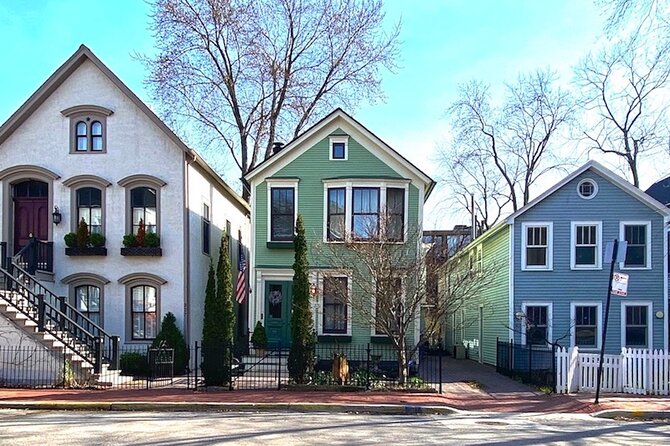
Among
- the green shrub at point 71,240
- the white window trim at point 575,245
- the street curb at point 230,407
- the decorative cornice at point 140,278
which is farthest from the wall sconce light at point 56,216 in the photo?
the white window trim at point 575,245

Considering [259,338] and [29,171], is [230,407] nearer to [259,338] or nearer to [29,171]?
[259,338]

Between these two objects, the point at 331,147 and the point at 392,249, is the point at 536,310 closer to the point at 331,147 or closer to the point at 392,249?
the point at 392,249

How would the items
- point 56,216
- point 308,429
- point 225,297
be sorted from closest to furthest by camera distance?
point 308,429 < point 225,297 < point 56,216

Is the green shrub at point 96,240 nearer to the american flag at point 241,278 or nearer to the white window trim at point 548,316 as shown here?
the american flag at point 241,278

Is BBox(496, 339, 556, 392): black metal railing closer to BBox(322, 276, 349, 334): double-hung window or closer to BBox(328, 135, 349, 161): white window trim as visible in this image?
BBox(322, 276, 349, 334): double-hung window

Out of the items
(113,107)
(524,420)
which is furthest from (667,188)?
(113,107)

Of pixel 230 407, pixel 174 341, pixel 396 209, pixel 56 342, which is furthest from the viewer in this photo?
pixel 396 209

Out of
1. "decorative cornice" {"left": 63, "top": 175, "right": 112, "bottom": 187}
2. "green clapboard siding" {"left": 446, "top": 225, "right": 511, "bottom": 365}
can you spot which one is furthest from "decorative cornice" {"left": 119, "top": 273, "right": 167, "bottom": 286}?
"green clapboard siding" {"left": 446, "top": 225, "right": 511, "bottom": 365}

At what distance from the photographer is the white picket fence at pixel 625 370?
56.1 feet

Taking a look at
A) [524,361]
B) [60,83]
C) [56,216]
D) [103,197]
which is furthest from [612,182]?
[60,83]

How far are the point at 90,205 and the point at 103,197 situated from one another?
575 mm

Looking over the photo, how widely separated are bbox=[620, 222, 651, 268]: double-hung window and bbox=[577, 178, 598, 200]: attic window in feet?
4.88

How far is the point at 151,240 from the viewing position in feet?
68.2

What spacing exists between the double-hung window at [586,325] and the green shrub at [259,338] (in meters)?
11.0
